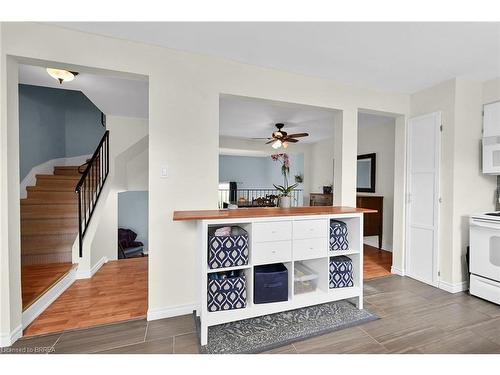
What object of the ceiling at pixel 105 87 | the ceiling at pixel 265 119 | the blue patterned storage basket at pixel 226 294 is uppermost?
the ceiling at pixel 265 119

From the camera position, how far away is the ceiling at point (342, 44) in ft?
6.00

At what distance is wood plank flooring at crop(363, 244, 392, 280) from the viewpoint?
325cm

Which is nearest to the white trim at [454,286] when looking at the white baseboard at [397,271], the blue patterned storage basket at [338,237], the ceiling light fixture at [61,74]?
the white baseboard at [397,271]

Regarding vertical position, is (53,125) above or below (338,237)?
above

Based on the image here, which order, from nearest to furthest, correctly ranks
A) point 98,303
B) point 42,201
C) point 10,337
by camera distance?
point 10,337 → point 98,303 → point 42,201

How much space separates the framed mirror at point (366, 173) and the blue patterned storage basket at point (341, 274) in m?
2.92

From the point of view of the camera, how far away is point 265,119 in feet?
14.5

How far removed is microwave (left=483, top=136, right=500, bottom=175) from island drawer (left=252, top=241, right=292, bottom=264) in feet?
8.16

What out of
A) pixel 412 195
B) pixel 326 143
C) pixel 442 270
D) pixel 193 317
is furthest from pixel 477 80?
pixel 193 317

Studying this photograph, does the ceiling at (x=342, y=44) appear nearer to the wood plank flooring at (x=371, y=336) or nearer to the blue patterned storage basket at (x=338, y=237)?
the blue patterned storage basket at (x=338, y=237)

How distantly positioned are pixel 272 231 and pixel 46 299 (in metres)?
2.28

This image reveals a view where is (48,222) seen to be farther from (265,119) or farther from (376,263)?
(376,263)

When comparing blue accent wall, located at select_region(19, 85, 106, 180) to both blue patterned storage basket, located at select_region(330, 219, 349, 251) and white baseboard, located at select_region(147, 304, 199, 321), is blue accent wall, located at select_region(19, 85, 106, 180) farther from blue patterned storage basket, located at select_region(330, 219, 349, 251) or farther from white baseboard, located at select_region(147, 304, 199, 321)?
blue patterned storage basket, located at select_region(330, 219, 349, 251)

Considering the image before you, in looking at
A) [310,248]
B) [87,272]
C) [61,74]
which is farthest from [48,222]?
[310,248]
